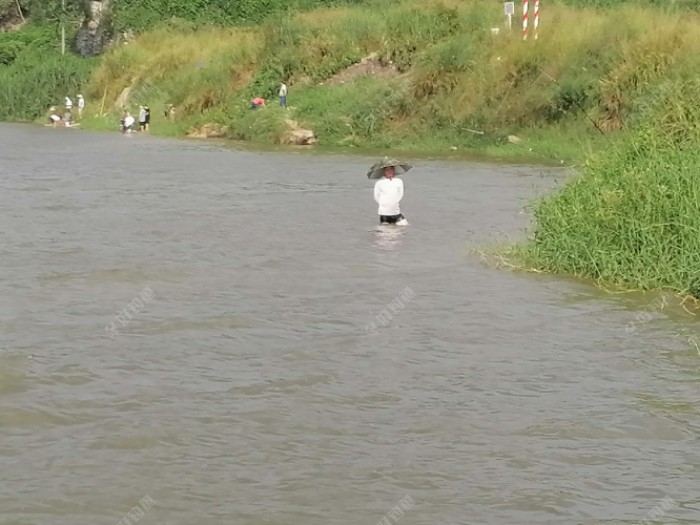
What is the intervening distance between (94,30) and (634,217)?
49.8m

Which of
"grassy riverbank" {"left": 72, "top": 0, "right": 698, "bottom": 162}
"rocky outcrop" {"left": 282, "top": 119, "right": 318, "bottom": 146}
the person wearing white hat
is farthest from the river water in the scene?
the person wearing white hat

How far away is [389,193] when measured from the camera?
15.3 meters

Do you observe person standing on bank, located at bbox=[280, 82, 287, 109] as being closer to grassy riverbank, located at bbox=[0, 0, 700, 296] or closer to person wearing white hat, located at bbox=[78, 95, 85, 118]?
grassy riverbank, located at bbox=[0, 0, 700, 296]

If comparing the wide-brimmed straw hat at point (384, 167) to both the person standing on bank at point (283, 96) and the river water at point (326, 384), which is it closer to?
the river water at point (326, 384)

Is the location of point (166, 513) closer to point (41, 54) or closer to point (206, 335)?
point (206, 335)

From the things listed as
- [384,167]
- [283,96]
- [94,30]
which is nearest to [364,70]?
[283,96]

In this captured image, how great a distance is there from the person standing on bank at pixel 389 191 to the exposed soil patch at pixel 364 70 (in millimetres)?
18795

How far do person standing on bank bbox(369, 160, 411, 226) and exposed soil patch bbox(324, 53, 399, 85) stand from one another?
61.7 ft

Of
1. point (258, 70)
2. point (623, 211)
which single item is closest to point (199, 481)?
point (623, 211)

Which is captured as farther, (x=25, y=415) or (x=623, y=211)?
(x=623, y=211)

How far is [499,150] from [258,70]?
40.5 ft

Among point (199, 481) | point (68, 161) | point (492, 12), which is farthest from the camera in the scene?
point (492, 12)

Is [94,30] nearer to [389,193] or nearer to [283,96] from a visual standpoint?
[283,96]

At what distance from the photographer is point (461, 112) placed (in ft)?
98.4
